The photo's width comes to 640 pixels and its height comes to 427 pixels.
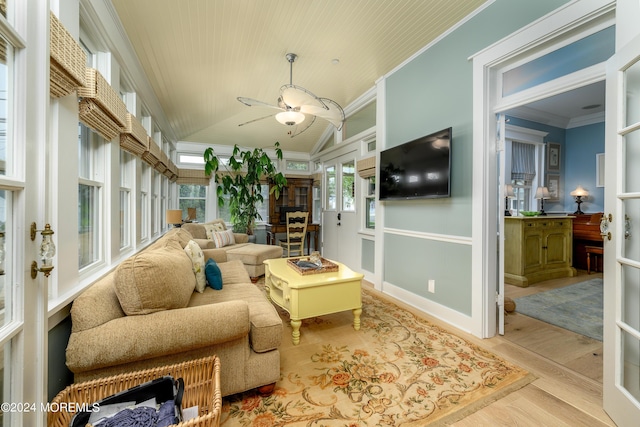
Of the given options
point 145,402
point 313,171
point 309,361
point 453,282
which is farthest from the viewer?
point 313,171

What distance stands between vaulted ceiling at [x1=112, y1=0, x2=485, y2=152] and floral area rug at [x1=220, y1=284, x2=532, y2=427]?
9.24 feet

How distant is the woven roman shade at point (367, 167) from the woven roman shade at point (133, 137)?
9.01 ft

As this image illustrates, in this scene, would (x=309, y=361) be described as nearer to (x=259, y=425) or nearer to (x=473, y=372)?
(x=259, y=425)

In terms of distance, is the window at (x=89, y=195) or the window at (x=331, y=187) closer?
the window at (x=89, y=195)

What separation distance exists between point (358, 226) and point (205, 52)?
10.3 feet

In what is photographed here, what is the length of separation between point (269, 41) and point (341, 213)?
122 inches

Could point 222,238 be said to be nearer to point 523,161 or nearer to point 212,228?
point 212,228

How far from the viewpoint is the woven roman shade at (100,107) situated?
152cm

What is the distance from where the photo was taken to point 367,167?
12.9 feet

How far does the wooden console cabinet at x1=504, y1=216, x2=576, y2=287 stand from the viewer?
3.86 m

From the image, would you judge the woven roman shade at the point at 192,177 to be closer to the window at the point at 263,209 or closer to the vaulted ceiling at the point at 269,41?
the window at the point at 263,209

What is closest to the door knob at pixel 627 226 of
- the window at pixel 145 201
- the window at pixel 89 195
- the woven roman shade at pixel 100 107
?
the woven roman shade at pixel 100 107

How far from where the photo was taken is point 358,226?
4.48m

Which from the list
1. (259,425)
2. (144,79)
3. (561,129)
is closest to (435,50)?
(144,79)
